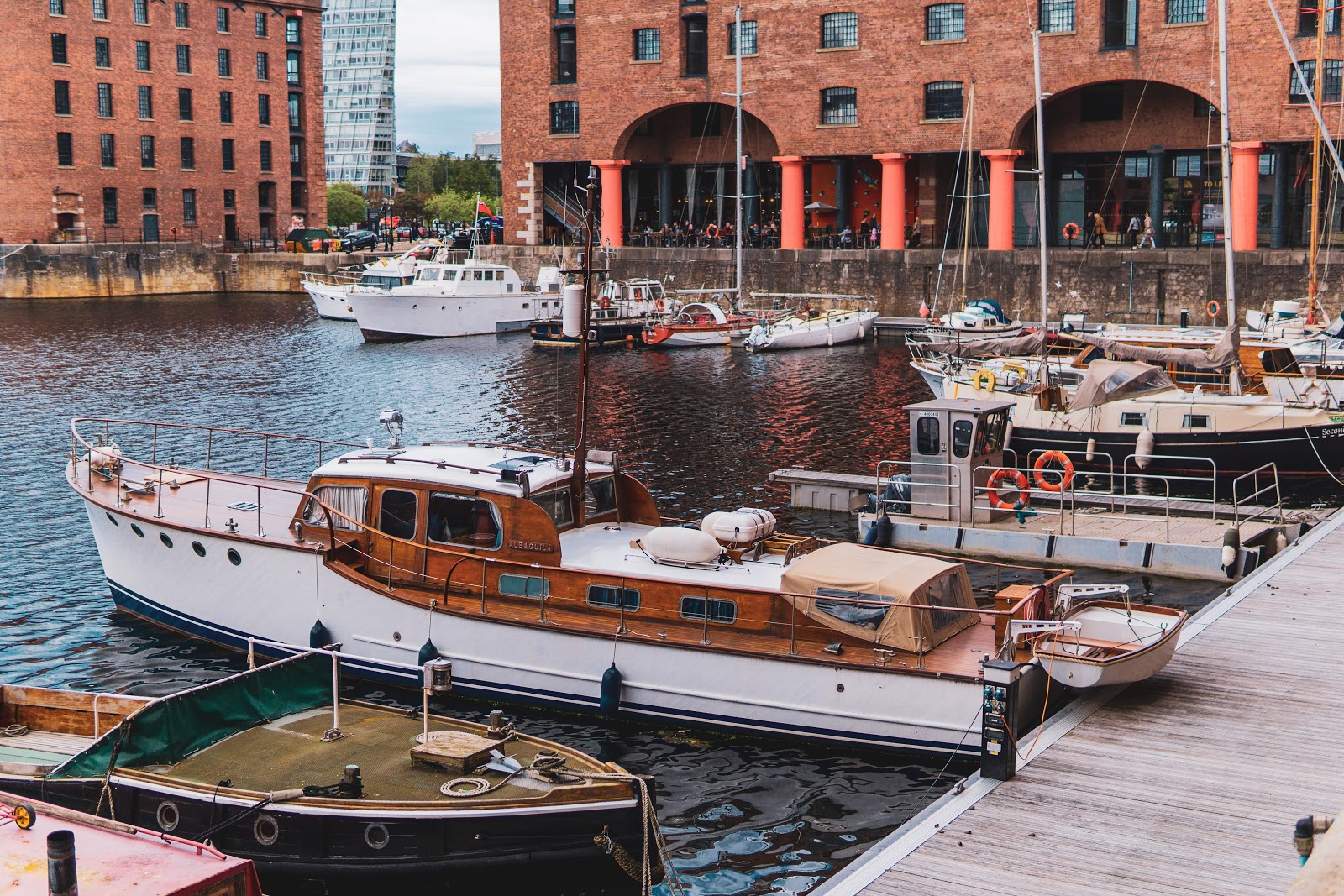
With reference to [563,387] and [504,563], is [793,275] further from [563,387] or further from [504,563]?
[504,563]

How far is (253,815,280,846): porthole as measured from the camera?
13.1 m

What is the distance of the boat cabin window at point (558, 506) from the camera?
19.1m

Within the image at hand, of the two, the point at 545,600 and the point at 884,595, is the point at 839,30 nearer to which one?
the point at 545,600

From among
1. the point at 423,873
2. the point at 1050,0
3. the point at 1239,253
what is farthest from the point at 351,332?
the point at 423,873

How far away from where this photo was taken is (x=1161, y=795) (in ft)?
45.0

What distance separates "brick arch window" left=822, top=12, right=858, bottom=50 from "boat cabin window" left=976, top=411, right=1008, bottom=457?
42218 mm

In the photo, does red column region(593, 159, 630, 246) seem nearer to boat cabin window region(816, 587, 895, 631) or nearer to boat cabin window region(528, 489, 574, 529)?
boat cabin window region(528, 489, 574, 529)

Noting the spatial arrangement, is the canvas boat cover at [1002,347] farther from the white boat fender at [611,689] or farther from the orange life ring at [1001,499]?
the white boat fender at [611,689]

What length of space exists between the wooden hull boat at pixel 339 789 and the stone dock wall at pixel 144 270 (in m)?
73.8

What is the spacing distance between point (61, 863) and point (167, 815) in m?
4.67

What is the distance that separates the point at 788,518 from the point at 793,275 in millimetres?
37672

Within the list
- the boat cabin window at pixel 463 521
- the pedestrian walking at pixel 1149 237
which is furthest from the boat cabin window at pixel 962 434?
the pedestrian walking at pixel 1149 237

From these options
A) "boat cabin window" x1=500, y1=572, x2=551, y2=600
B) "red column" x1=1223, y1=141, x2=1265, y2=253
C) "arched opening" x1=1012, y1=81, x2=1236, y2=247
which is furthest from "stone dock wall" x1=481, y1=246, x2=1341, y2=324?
"boat cabin window" x1=500, y1=572, x2=551, y2=600

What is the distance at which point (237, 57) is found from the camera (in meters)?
97.1
